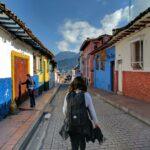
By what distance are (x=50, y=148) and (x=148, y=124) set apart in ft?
11.1

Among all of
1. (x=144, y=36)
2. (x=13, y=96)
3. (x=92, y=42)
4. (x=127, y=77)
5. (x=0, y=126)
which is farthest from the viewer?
(x=92, y=42)

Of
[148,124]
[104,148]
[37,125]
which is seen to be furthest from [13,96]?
[104,148]

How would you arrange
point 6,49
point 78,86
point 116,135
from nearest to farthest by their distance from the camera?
point 78,86 < point 116,135 < point 6,49

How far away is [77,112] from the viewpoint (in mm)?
4520

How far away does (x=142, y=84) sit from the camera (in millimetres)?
14219

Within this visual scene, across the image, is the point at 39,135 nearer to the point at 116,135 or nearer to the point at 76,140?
the point at 116,135

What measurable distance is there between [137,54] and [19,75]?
19.6 feet

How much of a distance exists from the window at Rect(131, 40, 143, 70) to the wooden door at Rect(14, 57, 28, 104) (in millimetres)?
5295

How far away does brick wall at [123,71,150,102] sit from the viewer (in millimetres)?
13617

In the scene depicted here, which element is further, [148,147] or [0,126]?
[0,126]

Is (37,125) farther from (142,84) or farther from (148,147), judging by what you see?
(142,84)

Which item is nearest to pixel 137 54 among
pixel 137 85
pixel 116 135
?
pixel 137 85

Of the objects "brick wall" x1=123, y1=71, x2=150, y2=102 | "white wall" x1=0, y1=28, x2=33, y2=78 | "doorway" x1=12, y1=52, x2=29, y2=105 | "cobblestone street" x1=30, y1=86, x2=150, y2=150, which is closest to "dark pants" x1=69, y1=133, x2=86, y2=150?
"cobblestone street" x1=30, y1=86, x2=150, y2=150

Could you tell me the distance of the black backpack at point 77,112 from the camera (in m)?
4.52
